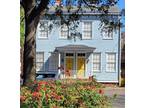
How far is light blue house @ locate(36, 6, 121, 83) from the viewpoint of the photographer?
24.1 m

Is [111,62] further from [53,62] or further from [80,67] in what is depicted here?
[53,62]

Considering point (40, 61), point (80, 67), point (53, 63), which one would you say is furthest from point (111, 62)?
point (40, 61)

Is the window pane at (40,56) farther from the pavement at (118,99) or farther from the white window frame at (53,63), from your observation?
the pavement at (118,99)

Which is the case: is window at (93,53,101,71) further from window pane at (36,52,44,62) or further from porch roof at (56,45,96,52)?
window pane at (36,52,44,62)

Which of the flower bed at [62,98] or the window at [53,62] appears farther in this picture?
the window at [53,62]

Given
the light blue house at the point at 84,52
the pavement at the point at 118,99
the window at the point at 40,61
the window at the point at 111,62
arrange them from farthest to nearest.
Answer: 1. the window at the point at 40,61
2. the window at the point at 111,62
3. the light blue house at the point at 84,52
4. the pavement at the point at 118,99

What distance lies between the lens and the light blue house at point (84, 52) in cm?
2414

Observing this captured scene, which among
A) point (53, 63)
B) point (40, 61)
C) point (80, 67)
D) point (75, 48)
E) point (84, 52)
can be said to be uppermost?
point (75, 48)

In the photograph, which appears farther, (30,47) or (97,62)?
(97,62)

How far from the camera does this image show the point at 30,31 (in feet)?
25.6

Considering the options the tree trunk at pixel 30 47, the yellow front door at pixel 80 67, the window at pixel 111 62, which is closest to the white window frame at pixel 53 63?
the yellow front door at pixel 80 67

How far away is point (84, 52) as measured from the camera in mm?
24844

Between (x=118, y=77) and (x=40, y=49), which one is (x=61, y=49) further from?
(x=118, y=77)
